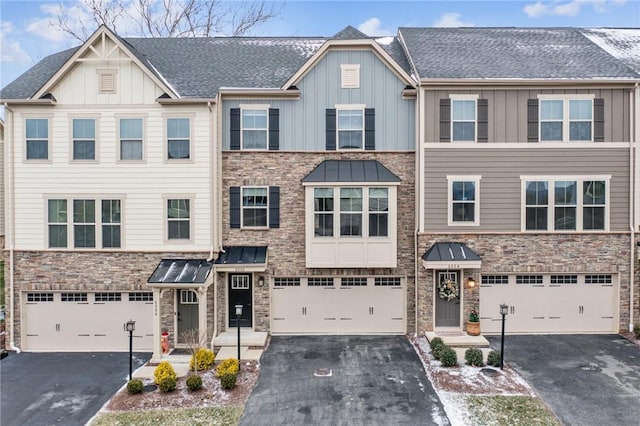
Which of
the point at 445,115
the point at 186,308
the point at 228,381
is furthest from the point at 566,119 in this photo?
the point at 186,308

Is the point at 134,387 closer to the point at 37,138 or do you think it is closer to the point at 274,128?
the point at 274,128

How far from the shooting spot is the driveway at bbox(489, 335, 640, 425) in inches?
368

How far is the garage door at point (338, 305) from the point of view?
48.6 ft

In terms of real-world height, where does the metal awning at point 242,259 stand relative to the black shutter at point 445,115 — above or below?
below

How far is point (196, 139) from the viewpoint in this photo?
13.9 metres

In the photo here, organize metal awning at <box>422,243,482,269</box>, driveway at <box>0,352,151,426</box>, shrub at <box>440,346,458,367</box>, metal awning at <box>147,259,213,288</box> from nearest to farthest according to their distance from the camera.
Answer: driveway at <box>0,352,151,426</box> → shrub at <box>440,346,458,367</box> → metal awning at <box>147,259,213,288</box> → metal awning at <box>422,243,482,269</box>

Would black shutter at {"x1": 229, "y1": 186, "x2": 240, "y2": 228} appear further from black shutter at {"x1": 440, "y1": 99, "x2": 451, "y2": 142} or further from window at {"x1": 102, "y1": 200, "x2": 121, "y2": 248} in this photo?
black shutter at {"x1": 440, "y1": 99, "x2": 451, "y2": 142}

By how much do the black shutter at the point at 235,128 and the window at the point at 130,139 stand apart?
3.07 meters

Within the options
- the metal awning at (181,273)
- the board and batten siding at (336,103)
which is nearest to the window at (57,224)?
the metal awning at (181,273)

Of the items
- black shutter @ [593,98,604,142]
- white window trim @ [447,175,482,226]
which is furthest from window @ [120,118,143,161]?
black shutter @ [593,98,604,142]

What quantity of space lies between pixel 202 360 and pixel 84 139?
860 cm

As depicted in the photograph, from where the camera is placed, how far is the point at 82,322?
14.1 meters

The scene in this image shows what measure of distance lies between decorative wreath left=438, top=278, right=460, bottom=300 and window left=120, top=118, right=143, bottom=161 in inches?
451

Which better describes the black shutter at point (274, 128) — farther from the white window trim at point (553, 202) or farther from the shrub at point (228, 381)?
the white window trim at point (553, 202)
